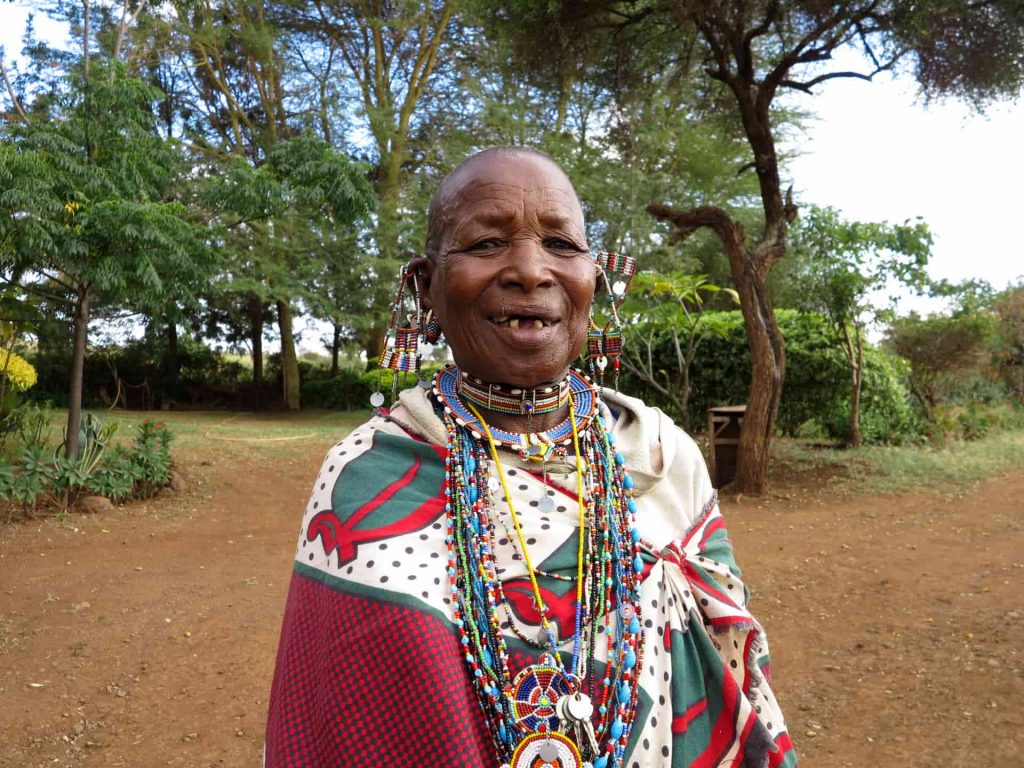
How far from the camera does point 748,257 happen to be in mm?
8625

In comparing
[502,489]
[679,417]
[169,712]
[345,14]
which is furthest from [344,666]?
[345,14]

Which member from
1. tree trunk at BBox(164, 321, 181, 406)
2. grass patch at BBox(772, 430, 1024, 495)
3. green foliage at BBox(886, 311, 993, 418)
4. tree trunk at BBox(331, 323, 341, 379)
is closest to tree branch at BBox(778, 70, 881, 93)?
grass patch at BBox(772, 430, 1024, 495)

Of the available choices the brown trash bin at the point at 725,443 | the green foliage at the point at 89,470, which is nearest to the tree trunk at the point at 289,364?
the green foliage at the point at 89,470

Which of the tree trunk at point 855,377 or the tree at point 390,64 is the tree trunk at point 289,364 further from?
the tree trunk at point 855,377

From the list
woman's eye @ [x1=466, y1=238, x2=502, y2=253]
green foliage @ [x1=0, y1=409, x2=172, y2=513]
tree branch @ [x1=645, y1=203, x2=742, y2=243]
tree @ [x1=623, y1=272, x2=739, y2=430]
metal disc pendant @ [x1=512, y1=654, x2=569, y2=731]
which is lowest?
green foliage @ [x1=0, y1=409, x2=172, y2=513]

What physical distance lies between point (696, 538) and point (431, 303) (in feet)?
2.53

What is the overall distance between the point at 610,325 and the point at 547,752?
964mm

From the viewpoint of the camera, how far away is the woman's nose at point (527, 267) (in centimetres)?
157

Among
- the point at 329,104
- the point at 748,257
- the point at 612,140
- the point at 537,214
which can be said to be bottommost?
the point at 537,214

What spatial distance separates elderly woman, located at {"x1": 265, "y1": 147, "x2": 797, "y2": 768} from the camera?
54.2 inches

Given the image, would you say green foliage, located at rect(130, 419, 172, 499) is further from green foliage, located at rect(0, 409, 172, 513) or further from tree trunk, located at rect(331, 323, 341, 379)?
tree trunk, located at rect(331, 323, 341, 379)

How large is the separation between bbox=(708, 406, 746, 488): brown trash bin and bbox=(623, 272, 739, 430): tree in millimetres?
994

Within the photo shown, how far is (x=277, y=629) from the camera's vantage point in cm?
525

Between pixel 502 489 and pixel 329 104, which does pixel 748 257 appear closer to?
pixel 502 489
